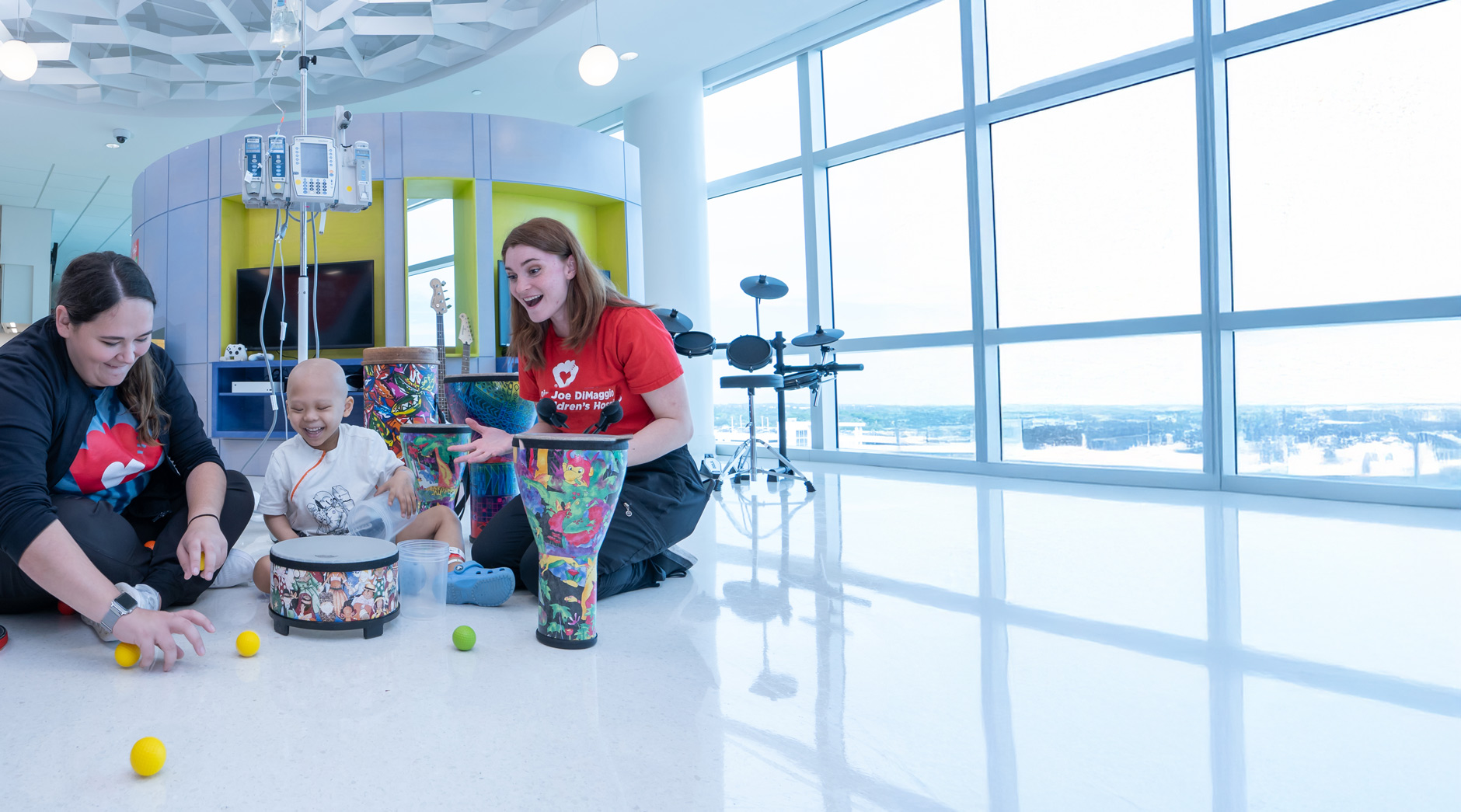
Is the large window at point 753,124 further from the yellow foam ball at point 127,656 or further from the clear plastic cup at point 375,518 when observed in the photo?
the yellow foam ball at point 127,656

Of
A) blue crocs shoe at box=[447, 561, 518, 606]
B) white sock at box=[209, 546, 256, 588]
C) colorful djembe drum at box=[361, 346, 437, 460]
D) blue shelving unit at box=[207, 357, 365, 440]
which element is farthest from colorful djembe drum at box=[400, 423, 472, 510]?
blue shelving unit at box=[207, 357, 365, 440]

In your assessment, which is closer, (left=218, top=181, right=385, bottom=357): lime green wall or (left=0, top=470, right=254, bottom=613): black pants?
(left=0, top=470, right=254, bottom=613): black pants

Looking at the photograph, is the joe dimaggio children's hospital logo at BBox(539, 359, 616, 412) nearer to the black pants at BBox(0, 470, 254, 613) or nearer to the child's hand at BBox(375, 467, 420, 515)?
the child's hand at BBox(375, 467, 420, 515)

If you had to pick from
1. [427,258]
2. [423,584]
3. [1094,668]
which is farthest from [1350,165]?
[427,258]

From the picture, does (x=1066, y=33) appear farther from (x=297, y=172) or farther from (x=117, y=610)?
(x=117, y=610)

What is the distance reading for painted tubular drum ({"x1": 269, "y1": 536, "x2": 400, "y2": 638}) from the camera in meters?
1.65

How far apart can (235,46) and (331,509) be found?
5.55 m

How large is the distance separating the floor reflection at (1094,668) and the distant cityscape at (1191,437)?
0.88m

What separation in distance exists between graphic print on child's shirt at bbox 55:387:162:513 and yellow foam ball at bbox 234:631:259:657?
0.57m

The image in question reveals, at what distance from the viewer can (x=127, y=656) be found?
149cm

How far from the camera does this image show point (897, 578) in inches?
86.7

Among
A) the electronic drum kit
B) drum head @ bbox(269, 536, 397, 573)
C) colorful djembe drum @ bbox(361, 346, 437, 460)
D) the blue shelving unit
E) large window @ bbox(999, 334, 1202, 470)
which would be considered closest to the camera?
drum head @ bbox(269, 536, 397, 573)

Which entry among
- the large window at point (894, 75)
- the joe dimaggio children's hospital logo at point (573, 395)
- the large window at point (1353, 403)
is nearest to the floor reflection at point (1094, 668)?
the joe dimaggio children's hospital logo at point (573, 395)

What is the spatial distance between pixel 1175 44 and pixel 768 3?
2585 mm
